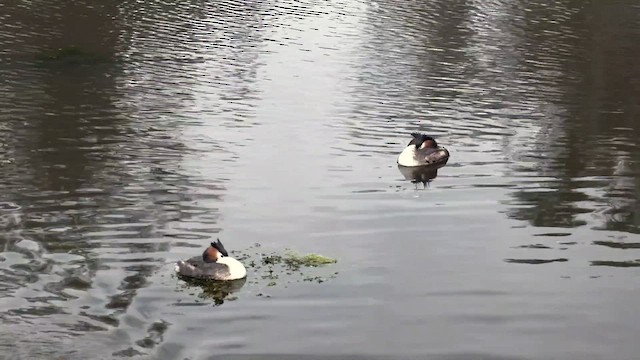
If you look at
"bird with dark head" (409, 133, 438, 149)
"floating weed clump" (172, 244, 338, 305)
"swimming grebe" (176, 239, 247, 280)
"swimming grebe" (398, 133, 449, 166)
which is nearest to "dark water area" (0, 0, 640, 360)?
"floating weed clump" (172, 244, 338, 305)

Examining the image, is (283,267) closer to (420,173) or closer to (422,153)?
(420,173)

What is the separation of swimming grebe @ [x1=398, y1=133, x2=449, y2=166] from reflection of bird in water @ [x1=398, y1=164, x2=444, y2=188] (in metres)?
0.10

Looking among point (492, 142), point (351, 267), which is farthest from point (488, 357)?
point (492, 142)

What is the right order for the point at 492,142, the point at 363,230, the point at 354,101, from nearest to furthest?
the point at 363,230, the point at 492,142, the point at 354,101

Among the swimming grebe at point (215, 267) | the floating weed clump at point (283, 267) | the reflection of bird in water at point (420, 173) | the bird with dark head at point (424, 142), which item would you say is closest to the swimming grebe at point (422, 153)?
the bird with dark head at point (424, 142)

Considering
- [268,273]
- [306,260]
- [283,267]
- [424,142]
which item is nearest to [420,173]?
[424,142]

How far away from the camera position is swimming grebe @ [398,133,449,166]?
2642 cm

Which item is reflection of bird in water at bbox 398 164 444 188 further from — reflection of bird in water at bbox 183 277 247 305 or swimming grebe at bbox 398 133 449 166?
reflection of bird in water at bbox 183 277 247 305

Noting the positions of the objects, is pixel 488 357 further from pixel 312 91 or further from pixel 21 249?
pixel 312 91

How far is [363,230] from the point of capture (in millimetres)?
21516

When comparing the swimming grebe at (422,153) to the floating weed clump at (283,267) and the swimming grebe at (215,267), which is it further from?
the swimming grebe at (215,267)

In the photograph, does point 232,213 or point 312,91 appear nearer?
point 232,213

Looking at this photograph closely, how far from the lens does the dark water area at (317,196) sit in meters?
16.6

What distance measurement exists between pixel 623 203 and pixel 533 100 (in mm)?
12885
